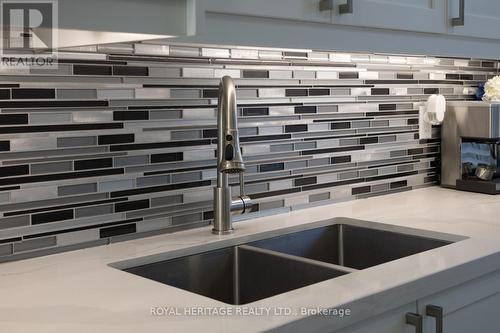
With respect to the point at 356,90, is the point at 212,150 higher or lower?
lower

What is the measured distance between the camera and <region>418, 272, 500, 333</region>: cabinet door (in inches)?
55.3

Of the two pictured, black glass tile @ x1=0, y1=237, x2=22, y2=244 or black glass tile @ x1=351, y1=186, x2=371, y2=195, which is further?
black glass tile @ x1=351, y1=186, x2=371, y2=195

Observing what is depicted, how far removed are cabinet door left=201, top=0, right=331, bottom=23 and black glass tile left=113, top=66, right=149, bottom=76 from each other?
14.6 inches

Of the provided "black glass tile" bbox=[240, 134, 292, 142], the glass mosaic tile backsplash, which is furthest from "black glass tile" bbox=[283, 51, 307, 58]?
"black glass tile" bbox=[240, 134, 292, 142]

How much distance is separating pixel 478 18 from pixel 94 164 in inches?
47.3

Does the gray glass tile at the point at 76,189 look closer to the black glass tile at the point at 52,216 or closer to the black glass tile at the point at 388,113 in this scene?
the black glass tile at the point at 52,216

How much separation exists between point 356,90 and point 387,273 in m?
1.01

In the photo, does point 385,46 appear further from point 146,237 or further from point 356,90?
point 146,237

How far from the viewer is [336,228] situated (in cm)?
197

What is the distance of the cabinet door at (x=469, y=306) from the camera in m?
1.41

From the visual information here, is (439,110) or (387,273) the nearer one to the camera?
(387,273)

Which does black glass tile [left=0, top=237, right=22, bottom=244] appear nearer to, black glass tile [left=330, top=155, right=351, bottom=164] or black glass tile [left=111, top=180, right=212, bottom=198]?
black glass tile [left=111, top=180, right=212, bottom=198]

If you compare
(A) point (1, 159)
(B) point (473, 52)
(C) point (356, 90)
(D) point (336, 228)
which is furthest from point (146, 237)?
(B) point (473, 52)

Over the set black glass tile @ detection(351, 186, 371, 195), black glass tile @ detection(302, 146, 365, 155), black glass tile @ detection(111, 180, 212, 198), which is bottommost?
black glass tile @ detection(351, 186, 371, 195)
